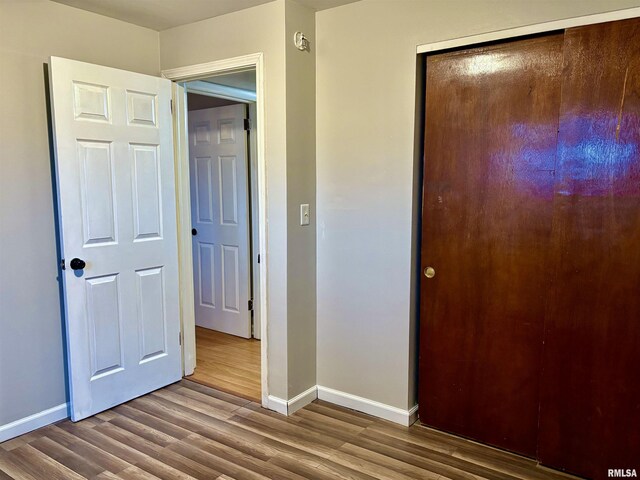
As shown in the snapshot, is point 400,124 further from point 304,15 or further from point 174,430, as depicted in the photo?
point 174,430

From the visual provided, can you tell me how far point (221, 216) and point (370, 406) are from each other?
2.21 m

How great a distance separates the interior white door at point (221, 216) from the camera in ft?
13.2

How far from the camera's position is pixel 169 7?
262 centimetres

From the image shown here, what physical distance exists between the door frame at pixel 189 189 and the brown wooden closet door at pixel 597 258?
1554 mm

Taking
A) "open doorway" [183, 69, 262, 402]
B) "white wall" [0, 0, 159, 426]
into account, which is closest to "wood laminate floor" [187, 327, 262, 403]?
"open doorway" [183, 69, 262, 402]

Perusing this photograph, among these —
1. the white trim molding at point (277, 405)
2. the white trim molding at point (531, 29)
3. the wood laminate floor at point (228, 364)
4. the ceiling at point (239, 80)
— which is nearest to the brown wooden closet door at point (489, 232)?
the white trim molding at point (531, 29)

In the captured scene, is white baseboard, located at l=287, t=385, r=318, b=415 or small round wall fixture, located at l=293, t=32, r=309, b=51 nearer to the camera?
small round wall fixture, located at l=293, t=32, r=309, b=51

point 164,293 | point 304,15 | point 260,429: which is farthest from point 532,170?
point 164,293

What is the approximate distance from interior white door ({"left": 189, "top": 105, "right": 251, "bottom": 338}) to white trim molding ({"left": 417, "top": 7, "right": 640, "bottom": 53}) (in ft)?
6.70

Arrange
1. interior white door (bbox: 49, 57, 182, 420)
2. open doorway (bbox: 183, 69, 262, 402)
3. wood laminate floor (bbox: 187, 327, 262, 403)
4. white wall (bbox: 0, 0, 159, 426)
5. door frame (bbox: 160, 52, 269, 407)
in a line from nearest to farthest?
white wall (bbox: 0, 0, 159, 426), interior white door (bbox: 49, 57, 182, 420), door frame (bbox: 160, 52, 269, 407), wood laminate floor (bbox: 187, 327, 262, 403), open doorway (bbox: 183, 69, 262, 402)

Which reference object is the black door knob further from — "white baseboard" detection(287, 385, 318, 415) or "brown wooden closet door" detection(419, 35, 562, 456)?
"brown wooden closet door" detection(419, 35, 562, 456)

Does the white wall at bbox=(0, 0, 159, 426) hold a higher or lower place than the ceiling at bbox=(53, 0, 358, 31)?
lower

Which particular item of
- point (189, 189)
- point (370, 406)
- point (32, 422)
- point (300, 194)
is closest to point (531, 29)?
point (300, 194)

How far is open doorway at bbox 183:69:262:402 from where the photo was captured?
12.9 ft
